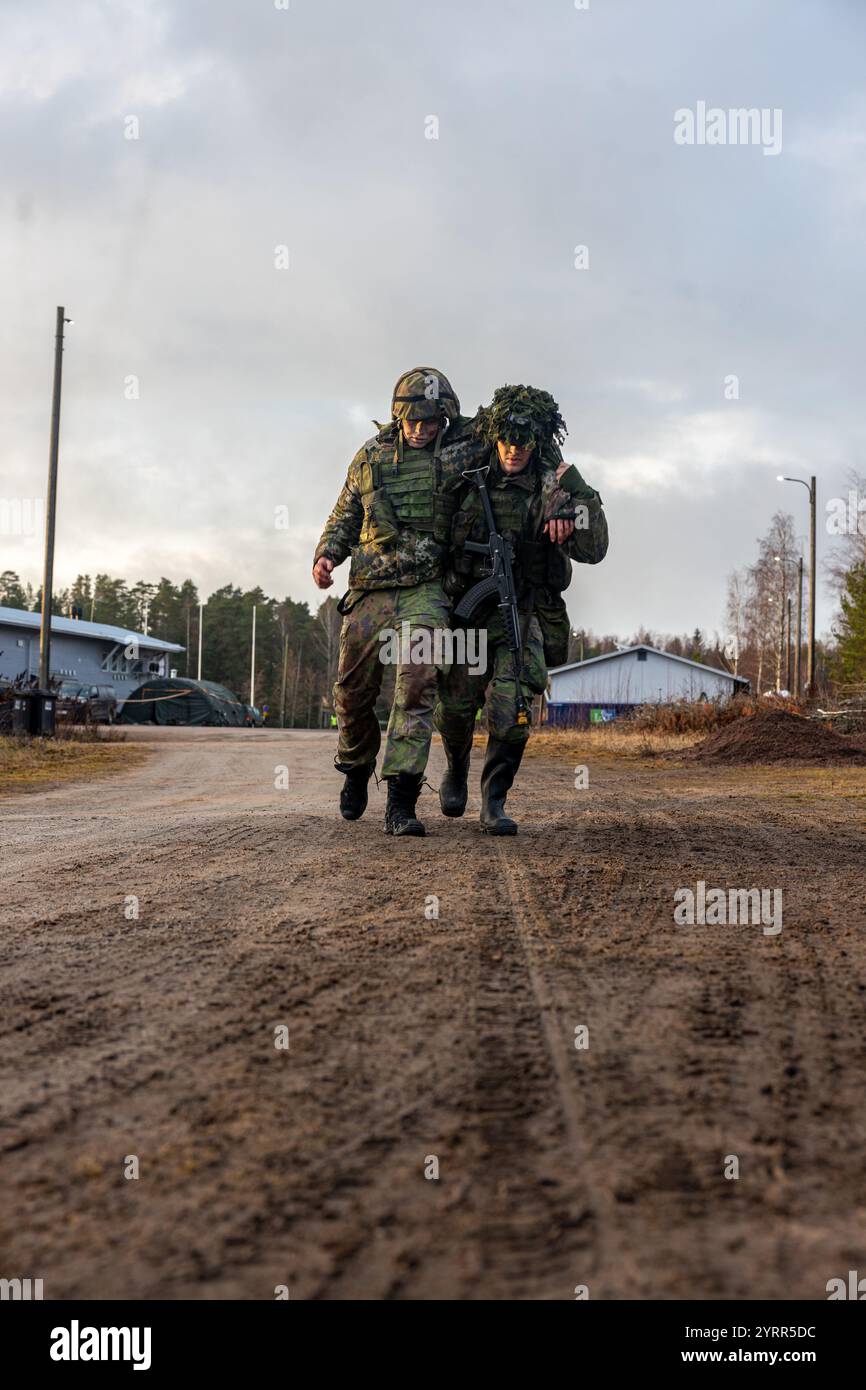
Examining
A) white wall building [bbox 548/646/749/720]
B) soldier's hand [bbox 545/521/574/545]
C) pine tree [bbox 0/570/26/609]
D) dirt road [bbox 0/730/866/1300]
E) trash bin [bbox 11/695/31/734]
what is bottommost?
dirt road [bbox 0/730/866/1300]

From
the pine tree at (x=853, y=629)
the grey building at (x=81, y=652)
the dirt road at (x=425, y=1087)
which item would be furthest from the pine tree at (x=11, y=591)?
the dirt road at (x=425, y=1087)

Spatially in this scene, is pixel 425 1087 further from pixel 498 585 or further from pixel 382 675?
pixel 382 675

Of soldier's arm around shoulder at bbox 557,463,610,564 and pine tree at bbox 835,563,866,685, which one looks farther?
pine tree at bbox 835,563,866,685

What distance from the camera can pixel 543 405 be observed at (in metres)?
5.68

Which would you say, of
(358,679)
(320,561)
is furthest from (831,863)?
(320,561)

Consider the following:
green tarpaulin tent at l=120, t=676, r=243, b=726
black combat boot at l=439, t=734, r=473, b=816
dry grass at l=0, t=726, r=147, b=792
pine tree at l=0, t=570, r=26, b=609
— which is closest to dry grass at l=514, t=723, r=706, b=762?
dry grass at l=0, t=726, r=147, b=792

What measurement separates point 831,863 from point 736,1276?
3.56 meters

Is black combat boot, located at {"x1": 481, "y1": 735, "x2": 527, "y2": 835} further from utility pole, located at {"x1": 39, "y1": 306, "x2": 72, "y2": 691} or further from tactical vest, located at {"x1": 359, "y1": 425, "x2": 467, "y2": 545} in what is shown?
utility pole, located at {"x1": 39, "y1": 306, "x2": 72, "y2": 691}

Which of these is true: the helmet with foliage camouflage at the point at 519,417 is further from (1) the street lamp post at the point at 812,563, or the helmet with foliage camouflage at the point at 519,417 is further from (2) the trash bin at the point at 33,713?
(1) the street lamp post at the point at 812,563

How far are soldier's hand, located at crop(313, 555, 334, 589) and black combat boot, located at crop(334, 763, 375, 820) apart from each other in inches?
38.6

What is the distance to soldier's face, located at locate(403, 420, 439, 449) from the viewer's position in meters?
5.77

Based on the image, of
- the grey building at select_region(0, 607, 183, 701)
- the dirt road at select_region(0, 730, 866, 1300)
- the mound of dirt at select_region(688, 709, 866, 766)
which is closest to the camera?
the dirt road at select_region(0, 730, 866, 1300)

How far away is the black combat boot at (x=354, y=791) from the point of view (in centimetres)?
595

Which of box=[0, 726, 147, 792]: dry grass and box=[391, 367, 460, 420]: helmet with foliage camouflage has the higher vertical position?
box=[391, 367, 460, 420]: helmet with foliage camouflage
